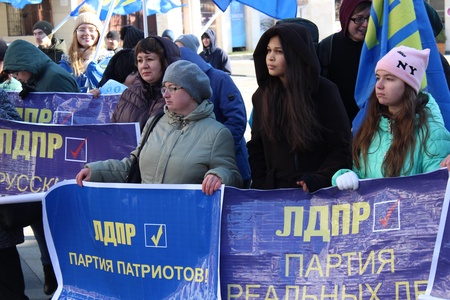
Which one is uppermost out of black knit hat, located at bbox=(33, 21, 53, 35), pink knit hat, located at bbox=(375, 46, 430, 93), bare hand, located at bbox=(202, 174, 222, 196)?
pink knit hat, located at bbox=(375, 46, 430, 93)

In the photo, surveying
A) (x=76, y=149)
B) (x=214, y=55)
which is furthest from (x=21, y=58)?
(x=214, y=55)

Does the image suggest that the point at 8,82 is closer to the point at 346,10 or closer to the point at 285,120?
the point at 346,10

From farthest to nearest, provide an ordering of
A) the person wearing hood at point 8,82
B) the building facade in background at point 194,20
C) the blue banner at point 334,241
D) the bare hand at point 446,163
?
the building facade in background at point 194,20 → the person wearing hood at point 8,82 → the blue banner at point 334,241 → the bare hand at point 446,163

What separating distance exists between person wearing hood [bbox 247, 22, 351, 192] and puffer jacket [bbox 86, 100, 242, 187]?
24cm

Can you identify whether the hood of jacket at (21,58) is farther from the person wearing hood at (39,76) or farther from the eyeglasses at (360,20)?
the eyeglasses at (360,20)

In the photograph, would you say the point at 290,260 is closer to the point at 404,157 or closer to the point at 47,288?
the point at 404,157

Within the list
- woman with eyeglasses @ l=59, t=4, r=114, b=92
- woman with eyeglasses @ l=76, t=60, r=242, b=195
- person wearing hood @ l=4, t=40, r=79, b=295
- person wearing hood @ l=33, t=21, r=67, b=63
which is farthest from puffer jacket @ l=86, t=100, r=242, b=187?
person wearing hood @ l=33, t=21, r=67, b=63

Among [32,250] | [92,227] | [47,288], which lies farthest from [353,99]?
[32,250]

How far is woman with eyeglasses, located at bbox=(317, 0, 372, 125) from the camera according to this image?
5.31 meters

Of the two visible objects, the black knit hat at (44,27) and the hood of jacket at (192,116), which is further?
the black knit hat at (44,27)

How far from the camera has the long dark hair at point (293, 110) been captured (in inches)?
167

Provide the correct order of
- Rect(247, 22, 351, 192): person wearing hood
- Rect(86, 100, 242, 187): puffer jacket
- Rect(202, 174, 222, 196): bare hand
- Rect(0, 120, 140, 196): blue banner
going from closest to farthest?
Rect(202, 174, 222, 196): bare hand < Rect(247, 22, 351, 192): person wearing hood < Rect(86, 100, 242, 187): puffer jacket < Rect(0, 120, 140, 196): blue banner

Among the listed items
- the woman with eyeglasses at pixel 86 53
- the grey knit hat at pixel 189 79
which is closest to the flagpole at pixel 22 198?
the grey knit hat at pixel 189 79

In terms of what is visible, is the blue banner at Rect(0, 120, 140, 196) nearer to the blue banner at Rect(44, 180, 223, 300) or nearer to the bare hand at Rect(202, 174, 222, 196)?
the blue banner at Rect(44, 180, 223, 300)
